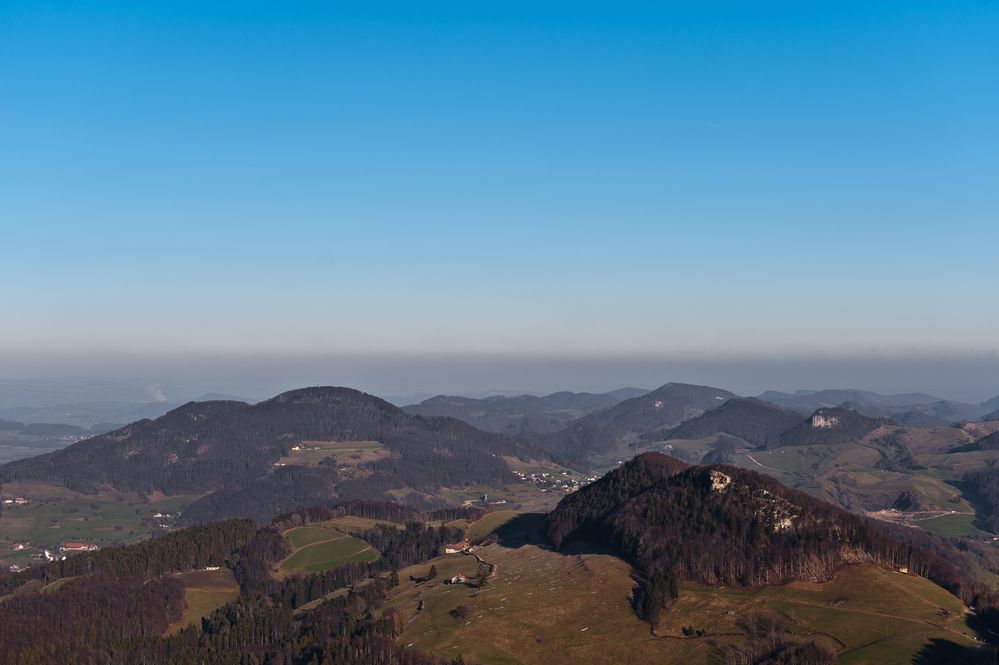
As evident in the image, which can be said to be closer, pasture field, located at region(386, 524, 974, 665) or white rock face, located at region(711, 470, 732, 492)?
pasture field, located at region(386, 524, 974, 665)

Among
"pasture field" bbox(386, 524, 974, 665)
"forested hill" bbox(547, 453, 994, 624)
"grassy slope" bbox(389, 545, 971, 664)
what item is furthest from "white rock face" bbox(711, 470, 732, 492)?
"pasture field" bbox(386, 524, 974, 665)

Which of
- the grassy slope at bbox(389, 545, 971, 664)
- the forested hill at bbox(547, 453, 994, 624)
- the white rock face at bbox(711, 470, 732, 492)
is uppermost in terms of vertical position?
the white rock face at bbox(711, 470, 732, 492)

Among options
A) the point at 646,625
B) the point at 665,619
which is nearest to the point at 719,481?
the point at 665,619

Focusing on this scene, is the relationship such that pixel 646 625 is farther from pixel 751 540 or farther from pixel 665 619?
pixel 751 540

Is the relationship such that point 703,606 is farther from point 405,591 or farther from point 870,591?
point 405,591

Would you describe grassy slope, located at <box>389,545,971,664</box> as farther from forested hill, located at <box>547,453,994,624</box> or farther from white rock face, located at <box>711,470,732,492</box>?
white rock face, located at <box>711,470,732,492</box>

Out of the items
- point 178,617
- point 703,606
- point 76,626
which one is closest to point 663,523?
point 703,606

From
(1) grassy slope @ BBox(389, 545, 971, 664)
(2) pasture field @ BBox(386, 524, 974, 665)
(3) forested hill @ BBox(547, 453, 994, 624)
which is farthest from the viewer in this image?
(3) forested hill @ BBox(547, 453, 994, 624)
